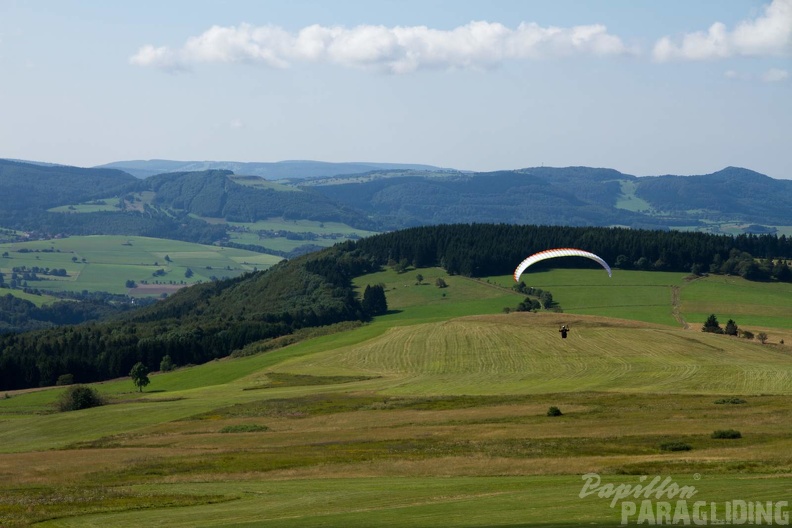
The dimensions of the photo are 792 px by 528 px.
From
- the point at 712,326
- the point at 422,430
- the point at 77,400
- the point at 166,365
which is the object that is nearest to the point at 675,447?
the point at 422,430

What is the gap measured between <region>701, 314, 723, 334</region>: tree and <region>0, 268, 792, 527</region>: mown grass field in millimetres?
4511

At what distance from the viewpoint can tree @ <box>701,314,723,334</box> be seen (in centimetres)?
15088

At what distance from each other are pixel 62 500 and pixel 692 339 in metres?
101

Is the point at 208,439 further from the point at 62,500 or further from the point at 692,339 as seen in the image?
the point at 692,339

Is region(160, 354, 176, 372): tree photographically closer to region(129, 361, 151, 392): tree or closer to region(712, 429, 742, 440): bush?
region(129, 361, 151, 392): tree

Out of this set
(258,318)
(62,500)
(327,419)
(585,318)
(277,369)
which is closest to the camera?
(62,500)

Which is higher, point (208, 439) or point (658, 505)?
point (658, 505)

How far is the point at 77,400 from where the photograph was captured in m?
112

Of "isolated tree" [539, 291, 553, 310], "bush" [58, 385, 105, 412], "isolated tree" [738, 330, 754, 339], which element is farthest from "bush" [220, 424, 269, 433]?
"isolated tree" [539, 291, 553, 310]

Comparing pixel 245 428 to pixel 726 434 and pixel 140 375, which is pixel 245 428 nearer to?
pixel 726 434

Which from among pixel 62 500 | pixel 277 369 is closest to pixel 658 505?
pixel 62 500

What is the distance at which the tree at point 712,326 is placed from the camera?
151 metres

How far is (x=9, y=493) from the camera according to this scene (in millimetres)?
55531

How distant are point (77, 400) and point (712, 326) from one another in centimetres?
9674
